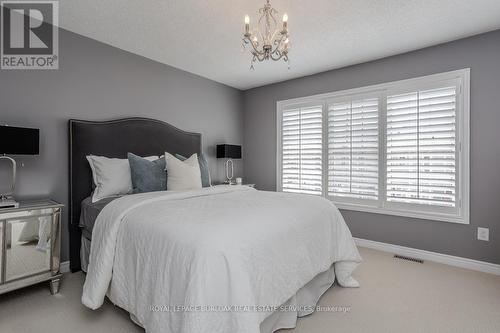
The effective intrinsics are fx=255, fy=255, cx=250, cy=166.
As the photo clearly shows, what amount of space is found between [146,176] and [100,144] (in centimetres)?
72

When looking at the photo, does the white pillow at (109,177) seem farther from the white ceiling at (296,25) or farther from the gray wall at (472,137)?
the gray wall at (472,137)

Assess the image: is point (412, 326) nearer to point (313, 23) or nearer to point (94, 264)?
point (94, 264)

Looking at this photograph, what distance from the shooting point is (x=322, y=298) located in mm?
2219

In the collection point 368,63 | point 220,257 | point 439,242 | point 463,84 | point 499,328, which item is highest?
point 368,63

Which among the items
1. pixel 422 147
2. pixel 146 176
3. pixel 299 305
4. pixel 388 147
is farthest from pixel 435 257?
pixel 146 176

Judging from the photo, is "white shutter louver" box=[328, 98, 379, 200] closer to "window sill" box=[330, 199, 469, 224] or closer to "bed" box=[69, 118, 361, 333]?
"window sill" box=[330, 199, 469, 224]

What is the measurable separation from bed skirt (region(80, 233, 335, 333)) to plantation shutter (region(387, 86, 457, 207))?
163 centimetres

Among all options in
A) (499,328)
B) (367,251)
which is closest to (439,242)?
(367,251)

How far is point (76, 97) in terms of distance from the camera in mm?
2811

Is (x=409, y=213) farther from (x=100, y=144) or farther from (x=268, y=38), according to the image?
(x=100, y=144)

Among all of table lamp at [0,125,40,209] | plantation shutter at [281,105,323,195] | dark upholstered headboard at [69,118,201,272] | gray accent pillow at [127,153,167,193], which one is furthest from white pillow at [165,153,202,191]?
plantation shutter at [281,105,323,195]

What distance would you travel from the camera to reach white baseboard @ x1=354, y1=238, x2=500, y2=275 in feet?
9.11

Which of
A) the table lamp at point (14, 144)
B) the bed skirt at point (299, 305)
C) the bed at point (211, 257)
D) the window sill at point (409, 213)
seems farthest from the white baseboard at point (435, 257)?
the table lamp at point (14, 144)

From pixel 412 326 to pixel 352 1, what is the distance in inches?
105
